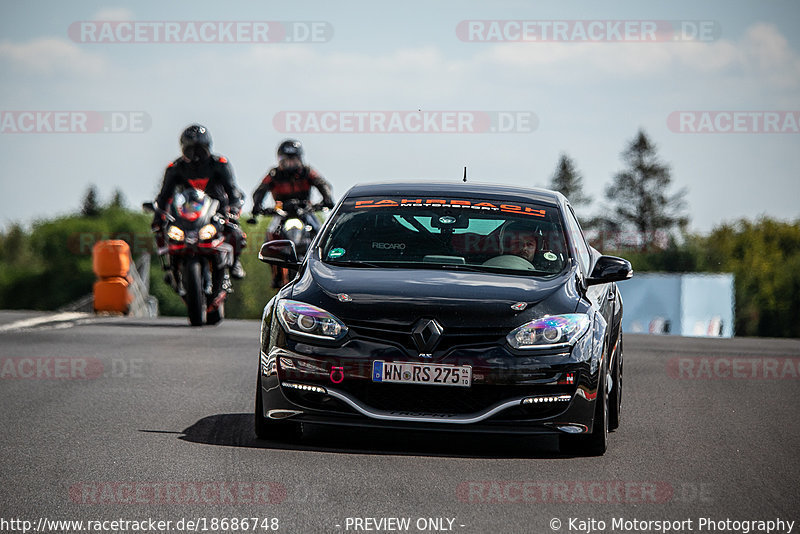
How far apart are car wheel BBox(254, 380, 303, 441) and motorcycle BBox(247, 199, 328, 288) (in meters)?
10.4

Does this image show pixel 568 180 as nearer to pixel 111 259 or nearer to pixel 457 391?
pixel 111 259

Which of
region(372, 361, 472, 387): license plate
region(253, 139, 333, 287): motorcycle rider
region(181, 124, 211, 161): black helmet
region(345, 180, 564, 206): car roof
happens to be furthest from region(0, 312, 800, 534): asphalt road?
region(253, 139, 333, 287): motorcycle rider

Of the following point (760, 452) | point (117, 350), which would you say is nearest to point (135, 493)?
point (760, 452)

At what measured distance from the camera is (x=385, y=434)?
8516 mm

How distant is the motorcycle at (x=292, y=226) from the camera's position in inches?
726

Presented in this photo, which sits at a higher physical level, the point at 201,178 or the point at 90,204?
the point at 201,178

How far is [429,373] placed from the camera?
7387 mm

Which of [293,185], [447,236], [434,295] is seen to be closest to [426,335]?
[434,295]

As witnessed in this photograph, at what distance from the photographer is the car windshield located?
847 centimetres

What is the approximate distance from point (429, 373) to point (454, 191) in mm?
2168

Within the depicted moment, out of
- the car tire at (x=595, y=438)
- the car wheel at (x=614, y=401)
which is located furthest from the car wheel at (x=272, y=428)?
the car wheel at (x=614, y=401)

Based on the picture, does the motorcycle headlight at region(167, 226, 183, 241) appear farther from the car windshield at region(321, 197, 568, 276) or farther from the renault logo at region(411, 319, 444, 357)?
the renault logo at region(411, 319, 444, 357)

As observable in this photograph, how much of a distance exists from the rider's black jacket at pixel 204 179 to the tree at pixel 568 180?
110029 millimetres

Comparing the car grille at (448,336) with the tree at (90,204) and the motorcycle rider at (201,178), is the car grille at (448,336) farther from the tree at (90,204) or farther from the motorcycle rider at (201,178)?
the tree at (90,204)
